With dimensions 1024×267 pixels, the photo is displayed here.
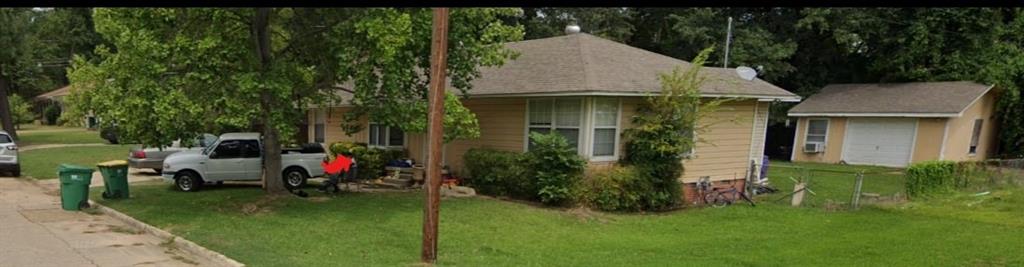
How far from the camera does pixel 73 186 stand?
10508 millimetres

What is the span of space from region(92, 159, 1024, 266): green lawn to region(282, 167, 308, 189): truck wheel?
1348 millimetres

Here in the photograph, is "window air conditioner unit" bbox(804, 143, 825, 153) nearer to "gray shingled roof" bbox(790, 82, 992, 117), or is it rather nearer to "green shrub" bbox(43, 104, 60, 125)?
"gray shingled roof" bbox(790, 82, 992, 117)

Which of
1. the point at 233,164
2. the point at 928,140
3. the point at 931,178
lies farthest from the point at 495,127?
the point at 928,140

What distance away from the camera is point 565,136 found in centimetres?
1282

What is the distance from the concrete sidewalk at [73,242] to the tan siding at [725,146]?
1077 cm

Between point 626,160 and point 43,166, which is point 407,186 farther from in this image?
point 43,166

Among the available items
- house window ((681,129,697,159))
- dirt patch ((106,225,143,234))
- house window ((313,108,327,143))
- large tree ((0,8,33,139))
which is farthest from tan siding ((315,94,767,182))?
large tree ((0,8,33,139))

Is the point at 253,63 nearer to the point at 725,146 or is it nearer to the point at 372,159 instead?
the point at 372,159

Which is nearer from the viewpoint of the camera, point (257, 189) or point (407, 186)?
point (257, 189)

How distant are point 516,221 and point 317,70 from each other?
504 centimetres

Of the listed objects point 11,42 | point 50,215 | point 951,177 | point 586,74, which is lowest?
A: point 50,215

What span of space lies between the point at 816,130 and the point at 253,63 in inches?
886

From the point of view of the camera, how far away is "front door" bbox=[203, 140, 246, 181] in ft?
44.8

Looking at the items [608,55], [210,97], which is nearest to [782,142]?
[608,55]
